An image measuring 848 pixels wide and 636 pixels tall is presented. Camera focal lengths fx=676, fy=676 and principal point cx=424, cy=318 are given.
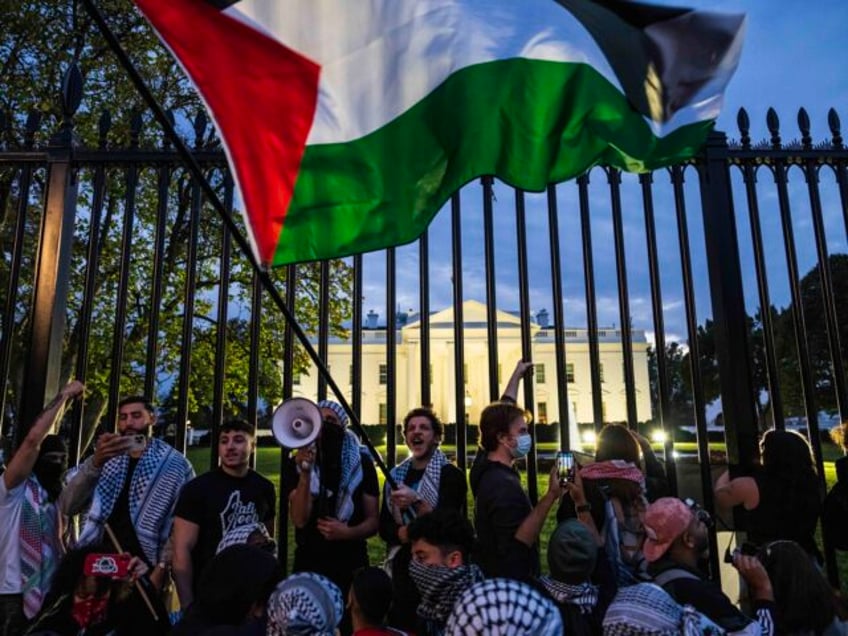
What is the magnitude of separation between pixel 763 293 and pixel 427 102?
112 inches

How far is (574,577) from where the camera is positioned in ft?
9.70

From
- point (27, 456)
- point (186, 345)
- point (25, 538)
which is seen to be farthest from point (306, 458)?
point (25, 538)

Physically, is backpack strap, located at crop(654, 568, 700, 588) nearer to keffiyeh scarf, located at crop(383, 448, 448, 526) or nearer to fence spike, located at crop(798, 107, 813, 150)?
keffiyeh scarf, located at crop(383, 448, 448, 526)

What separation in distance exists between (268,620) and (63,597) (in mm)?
1304

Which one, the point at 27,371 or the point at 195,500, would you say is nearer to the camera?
the point at 195,500

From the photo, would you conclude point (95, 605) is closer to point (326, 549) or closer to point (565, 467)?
point (326, 549)

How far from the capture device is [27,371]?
4.59 metres

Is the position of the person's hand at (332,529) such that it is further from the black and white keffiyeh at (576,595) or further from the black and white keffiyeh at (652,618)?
the black and white keffiyeh at (652,618)

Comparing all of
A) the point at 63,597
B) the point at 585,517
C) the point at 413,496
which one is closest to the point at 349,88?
the point at 413,496

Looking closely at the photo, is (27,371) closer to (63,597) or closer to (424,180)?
(63,597)

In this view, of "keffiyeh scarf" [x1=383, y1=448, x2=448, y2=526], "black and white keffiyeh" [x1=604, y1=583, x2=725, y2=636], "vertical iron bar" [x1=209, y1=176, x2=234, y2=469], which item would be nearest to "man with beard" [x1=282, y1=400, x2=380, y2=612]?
"keffiyeh scarf" [x1=383, y1=448, x2=448, y2=526]

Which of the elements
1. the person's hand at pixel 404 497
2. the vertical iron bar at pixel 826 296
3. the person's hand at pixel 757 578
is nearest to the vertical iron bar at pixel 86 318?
the person's hand at pixel 404 497

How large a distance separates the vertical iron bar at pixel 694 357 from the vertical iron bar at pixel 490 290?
136 centimetres

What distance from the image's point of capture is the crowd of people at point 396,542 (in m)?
2.58
